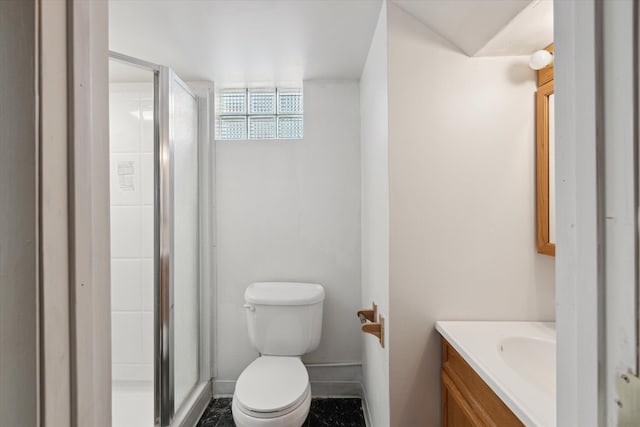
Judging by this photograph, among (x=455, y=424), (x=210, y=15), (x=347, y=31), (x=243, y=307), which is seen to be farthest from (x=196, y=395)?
(x=347, y=31)

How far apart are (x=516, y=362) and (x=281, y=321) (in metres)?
1.24

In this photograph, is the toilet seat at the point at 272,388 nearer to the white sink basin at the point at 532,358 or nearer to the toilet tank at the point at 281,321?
the toilet tank at the point at 281,321

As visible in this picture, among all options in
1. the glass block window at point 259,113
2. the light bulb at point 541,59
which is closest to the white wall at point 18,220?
the light bulb at point 541,59

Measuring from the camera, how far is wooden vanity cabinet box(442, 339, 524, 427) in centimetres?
86

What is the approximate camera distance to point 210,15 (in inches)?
56.0

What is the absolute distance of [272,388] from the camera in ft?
5.25

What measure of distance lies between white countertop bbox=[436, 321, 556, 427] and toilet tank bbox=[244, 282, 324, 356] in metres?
0.93

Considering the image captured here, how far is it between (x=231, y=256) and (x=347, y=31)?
149 cm

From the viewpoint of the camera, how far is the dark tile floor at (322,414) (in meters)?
1.92

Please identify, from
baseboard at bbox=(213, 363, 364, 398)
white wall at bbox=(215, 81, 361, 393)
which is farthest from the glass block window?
baseboard at bbox=(213, 363, 364, 398)

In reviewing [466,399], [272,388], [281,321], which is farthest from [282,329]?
[466,399]

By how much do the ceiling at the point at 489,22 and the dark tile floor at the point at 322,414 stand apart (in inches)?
78.6

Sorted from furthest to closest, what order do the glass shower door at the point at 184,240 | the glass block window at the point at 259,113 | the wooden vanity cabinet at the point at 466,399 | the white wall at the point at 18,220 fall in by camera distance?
the glass block window at the point at 259,113
the glass shower door at the point at 184,240
the wooden vanity cabinet at the point at 466,399
the white wall at the point at 18,220

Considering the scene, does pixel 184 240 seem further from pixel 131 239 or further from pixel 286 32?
pixel 286 32
